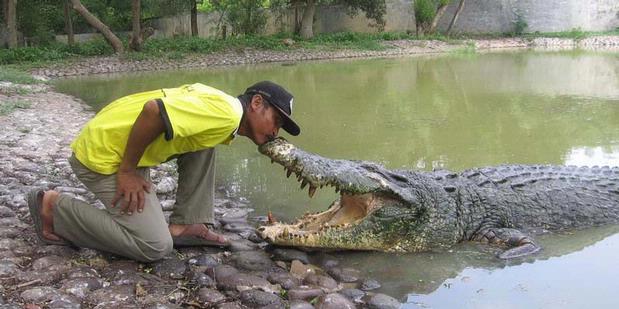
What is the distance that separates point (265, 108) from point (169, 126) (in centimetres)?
57

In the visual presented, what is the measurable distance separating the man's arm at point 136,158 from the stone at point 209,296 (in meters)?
0.55

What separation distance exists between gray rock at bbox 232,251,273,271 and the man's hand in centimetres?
69

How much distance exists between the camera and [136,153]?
2824 mm

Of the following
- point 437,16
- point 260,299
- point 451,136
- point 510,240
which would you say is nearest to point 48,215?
point 260,299

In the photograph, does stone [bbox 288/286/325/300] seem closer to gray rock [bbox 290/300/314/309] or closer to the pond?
gray rock [bbox 290/300/314/309]

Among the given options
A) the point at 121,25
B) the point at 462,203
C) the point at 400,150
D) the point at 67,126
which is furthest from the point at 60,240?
the point at 121,25

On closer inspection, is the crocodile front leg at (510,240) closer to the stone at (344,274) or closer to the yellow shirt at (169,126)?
the stone at (344,274)

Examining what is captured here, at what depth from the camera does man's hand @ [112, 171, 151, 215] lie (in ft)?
9.53

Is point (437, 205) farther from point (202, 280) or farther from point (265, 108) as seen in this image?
point (202, 280)

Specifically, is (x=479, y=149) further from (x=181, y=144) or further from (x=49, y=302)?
(x=49, y=302)

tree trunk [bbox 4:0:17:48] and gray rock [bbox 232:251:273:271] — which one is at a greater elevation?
tree trunk [bbox 4:0:17:48]

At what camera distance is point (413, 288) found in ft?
10.8

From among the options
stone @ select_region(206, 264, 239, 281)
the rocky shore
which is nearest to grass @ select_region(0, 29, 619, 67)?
the rocky shore

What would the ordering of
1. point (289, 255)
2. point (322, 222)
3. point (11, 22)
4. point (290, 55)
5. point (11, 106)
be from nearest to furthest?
point (289, 255) → point (322, 222) → point (11, 106) → point (11, 22) → point (290, 55)
